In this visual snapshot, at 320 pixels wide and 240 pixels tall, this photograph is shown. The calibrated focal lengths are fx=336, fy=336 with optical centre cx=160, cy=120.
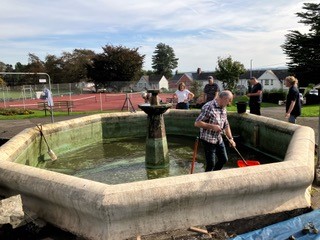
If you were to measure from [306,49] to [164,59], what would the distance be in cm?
8572

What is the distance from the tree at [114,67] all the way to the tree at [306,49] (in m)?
27.4

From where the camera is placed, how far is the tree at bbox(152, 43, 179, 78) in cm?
12306

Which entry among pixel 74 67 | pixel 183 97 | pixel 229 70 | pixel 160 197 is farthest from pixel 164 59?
pixel 160 197

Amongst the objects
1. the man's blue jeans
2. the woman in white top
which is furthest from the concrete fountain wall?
the woman in white top

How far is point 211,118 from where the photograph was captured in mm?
5070

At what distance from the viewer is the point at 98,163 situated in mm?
7207

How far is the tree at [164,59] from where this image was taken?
4845 inches

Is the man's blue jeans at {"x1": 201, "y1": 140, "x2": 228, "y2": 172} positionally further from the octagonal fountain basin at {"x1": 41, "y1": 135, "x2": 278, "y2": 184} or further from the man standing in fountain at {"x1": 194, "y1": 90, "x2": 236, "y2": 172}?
the octagonal fountain basin at {"x1": 41, "y1": 135, "x2": 278, "y2": 184}

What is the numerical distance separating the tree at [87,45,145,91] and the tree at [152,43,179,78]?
197 feet

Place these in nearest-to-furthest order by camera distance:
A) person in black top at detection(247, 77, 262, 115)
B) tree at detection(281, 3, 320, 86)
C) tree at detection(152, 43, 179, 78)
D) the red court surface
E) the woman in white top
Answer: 1. person in black top at detection(247, 77, 262, 115)
2. the woman in white top
3. the red court surface
4. tree at detection(281, 3, 320, 86)
5. tree at detection(152, 43, 179, 78)

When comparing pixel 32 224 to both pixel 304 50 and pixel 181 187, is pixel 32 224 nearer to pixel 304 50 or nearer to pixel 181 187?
pixel 181 187

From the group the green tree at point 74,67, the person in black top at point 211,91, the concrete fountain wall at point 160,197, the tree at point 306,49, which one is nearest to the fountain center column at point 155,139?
the concrete fountain wall at point 160,197

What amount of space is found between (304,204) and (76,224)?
2692mm

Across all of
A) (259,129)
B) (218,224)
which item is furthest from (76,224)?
(259,129)
